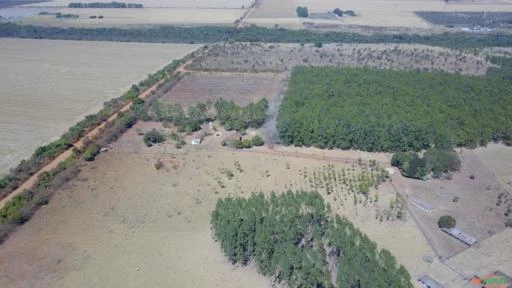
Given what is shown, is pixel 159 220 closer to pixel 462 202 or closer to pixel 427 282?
pixel 427 282

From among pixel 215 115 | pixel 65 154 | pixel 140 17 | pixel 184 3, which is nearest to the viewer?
pixel 65 154

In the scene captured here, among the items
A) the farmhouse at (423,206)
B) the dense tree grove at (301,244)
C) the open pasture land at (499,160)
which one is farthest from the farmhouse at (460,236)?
the open pasture land at (499,160)

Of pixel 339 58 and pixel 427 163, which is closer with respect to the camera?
pixel 427 163

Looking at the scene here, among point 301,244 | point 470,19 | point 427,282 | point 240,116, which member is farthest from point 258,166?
point 470,19

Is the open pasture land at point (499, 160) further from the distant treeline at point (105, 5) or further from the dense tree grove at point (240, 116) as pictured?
the distant treeline at point (105, 5)

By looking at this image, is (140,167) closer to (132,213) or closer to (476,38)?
(132,213)
